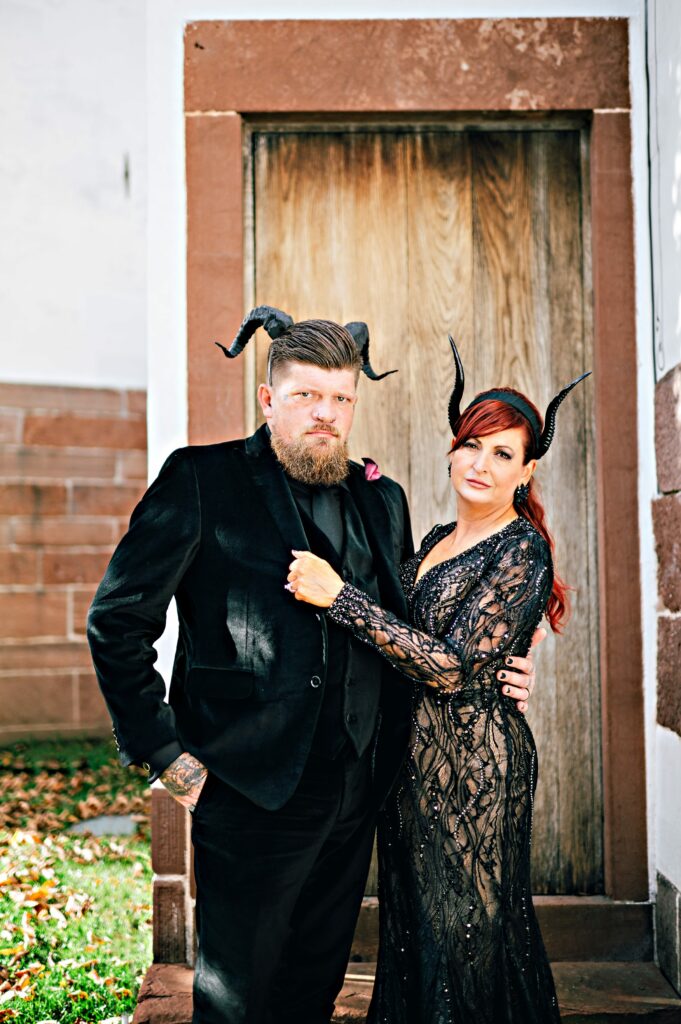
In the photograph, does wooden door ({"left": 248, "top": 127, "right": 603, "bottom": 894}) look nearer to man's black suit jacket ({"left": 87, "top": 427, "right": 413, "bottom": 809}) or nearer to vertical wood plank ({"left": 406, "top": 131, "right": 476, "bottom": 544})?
vertical wood plank ({"left": 406, "top": 131, "right": 476, "bottom": 544})

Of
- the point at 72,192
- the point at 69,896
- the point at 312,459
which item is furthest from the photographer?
the point at 72,192

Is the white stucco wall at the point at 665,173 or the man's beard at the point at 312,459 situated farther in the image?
the white stucco wall at the point at 665,173

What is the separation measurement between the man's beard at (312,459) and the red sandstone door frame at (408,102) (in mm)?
1053

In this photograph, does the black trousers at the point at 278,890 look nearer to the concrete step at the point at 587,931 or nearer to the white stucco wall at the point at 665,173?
the concrete step at the point at 587,931

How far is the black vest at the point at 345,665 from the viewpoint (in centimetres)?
245

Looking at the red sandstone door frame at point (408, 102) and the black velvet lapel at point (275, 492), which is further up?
the red sandstone door frame at point (408, 102)

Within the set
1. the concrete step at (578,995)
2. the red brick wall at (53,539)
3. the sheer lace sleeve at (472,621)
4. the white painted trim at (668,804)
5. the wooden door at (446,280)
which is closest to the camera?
the sheer lace sleeve at (472,621)

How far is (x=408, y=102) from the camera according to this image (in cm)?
359

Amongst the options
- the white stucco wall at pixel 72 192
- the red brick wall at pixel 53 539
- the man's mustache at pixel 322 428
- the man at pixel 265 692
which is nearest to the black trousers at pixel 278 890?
the man at pixel 265 692

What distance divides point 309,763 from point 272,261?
2077mm

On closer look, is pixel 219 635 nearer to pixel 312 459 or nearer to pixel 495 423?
pixel 312 459

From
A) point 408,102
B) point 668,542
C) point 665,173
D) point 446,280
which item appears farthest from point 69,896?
point 665,173

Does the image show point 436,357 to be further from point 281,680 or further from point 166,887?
point 166,887

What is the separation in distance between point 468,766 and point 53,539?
5.15m
